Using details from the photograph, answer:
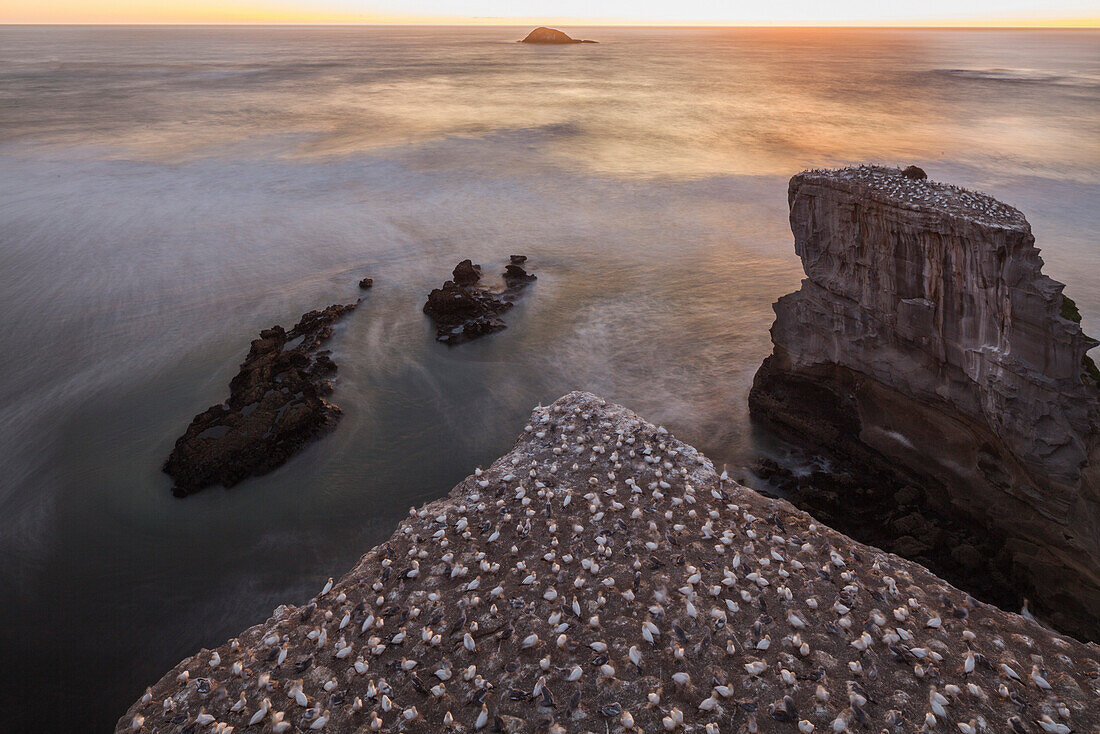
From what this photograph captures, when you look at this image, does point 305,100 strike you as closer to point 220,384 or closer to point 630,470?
point 220,384

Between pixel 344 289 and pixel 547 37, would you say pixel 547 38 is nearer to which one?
pixel 547 37

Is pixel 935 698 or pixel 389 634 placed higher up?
pixel 935 698

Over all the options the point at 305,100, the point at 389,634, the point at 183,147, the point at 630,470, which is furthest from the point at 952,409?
the point at 305,100

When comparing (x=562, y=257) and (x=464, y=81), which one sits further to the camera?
(x=464, y=81)

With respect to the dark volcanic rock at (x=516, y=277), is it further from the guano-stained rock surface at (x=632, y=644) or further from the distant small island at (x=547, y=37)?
the distant small island at (x=547, y=37)

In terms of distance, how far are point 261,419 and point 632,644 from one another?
12.0m

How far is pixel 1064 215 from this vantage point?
2983cm

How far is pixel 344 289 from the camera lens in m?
24.2

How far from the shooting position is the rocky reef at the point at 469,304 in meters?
21.2

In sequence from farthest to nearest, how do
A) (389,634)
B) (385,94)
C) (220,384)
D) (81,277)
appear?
1. (385,94)
2. (81,277)
3. (220,384)
4. (389,634)

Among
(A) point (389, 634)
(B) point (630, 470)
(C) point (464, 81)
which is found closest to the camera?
(A) point (389, 634)

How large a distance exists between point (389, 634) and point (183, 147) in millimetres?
46823

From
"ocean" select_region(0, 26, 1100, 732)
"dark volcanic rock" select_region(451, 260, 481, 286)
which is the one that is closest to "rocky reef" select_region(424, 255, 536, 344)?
"dark volcanic rock" select_region(451, 260, 481, 286)

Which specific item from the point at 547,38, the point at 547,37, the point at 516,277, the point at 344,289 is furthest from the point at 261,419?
the point at 547,37
